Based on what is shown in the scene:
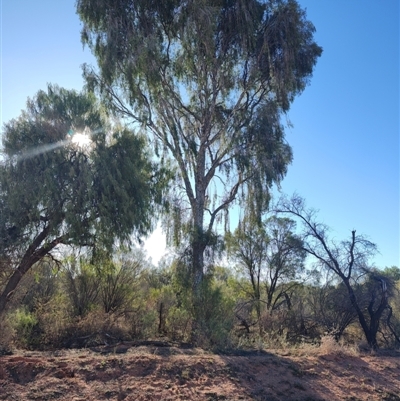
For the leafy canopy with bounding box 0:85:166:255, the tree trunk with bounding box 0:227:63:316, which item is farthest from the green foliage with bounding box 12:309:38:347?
the leafy canopy with bounding box 0:85:166:255

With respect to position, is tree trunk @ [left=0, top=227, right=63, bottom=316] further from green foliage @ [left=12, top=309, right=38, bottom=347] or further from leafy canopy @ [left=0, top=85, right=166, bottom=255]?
green foliage @ [left=12, top=309, right=38, bottom=347]

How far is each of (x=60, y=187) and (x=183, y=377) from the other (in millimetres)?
6953

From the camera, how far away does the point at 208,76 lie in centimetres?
1873

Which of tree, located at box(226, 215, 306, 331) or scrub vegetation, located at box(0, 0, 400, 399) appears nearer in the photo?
scrub vegetation, located at box(0, 0, 400, 399)

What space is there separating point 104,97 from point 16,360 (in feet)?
42.0

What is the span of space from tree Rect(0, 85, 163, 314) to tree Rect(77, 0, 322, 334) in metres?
3.86

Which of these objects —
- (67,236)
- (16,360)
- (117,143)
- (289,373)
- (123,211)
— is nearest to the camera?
(16,360)

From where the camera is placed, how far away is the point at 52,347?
12609mm

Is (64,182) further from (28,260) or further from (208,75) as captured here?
(208,75)

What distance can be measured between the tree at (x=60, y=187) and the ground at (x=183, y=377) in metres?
3.57

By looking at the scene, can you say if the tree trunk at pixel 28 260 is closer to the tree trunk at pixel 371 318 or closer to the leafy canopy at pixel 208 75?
the leafy canopy at pixel 208 75

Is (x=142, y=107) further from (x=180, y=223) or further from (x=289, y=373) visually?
(x=289, y=373)

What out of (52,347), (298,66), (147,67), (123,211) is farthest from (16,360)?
(298,66)

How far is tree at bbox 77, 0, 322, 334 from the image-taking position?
17.3m
